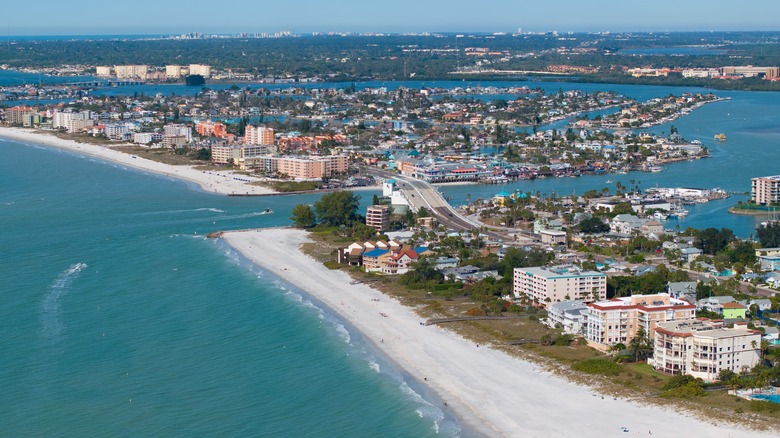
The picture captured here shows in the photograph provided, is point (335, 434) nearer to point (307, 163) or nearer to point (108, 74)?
point (307, 163)

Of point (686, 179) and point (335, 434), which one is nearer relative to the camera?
point (335, 434)

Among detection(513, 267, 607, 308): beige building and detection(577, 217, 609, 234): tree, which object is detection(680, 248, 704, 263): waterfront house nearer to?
detection(577, 217, 609, 234): tree

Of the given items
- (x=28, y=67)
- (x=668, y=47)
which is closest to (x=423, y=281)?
(x=28, y=67)

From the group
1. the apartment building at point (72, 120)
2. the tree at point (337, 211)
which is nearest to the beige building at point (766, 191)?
the tree at point (337, 211)

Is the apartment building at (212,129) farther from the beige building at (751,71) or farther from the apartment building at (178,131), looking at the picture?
the beige building at (751,71)

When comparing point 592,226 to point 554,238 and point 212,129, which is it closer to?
point 554,238

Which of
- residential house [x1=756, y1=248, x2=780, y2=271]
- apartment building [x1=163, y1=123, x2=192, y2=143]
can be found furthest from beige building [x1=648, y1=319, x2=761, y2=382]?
apartment building [x1=163, y1=123, x2=192, y2=143]
